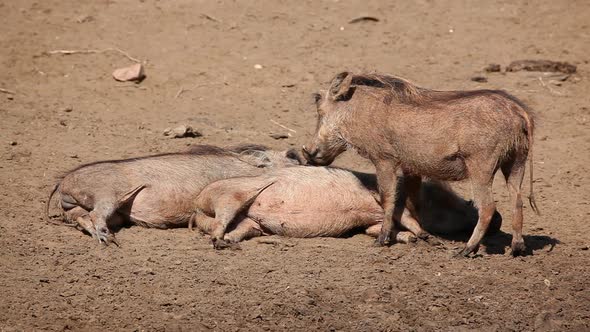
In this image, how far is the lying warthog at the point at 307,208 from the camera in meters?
6.43

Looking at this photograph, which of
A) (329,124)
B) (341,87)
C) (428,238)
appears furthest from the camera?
(329,124)

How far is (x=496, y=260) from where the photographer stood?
236 inches

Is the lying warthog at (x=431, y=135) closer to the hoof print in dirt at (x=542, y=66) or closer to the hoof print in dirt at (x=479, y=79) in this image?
the hoof print in dirt at (x=479, y=79)

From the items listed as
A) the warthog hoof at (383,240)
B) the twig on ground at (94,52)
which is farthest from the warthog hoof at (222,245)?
the twig on ground at (94,52)

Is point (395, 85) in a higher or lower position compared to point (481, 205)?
higher

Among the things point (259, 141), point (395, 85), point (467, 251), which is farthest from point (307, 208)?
point (259, 141)

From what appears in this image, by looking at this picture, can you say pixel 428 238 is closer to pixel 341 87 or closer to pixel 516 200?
pixel 516 200

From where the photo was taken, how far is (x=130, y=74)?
370 inches

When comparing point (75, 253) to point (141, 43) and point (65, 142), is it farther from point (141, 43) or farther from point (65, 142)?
point (141, 43)

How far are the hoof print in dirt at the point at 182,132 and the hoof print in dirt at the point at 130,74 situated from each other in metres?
1.38

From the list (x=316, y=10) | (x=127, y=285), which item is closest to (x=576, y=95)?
(x=316, y=10)

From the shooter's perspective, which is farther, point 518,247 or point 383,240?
point 383,240

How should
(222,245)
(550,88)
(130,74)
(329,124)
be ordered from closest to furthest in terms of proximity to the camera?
(222,245)
(329,124)
(550,88)
(130,74)

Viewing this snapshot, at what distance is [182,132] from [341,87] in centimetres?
204
